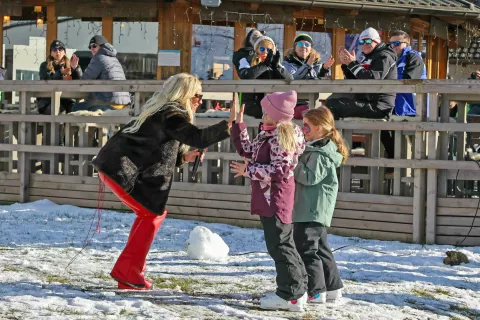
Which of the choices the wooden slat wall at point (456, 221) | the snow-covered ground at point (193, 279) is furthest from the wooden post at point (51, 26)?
the wooden slat wall at point (456, 221)

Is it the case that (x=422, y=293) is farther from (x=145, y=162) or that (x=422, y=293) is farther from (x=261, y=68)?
(x=261, y=68)

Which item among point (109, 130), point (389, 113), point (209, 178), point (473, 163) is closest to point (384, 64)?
point (389, 113)

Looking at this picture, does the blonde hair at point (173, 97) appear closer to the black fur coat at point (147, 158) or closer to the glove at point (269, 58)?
the black fur coat at point (147, 158)

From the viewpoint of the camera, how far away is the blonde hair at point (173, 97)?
684cm

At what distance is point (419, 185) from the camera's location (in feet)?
32.7

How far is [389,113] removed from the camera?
10414mm

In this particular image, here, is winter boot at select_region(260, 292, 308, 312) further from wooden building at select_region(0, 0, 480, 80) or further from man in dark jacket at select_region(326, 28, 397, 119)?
wooden building at select_region(0, 0, 480, 80)

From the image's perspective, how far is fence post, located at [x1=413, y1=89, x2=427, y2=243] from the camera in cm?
997

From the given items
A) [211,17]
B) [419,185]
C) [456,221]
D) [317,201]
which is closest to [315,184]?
[317,201]

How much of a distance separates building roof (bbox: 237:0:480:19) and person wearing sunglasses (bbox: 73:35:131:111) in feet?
17.7

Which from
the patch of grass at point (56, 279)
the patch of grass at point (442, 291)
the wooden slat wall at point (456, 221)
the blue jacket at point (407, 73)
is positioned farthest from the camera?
the blue jacket at point (407, 73)

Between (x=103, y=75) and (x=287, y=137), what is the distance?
6.68 m

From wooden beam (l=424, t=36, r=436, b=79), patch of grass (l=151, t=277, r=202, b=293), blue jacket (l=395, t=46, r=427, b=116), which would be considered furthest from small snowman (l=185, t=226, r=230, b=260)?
wooden beam (l=424, t=36, r=436, b=79)

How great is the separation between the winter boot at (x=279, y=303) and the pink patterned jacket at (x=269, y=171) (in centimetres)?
55
